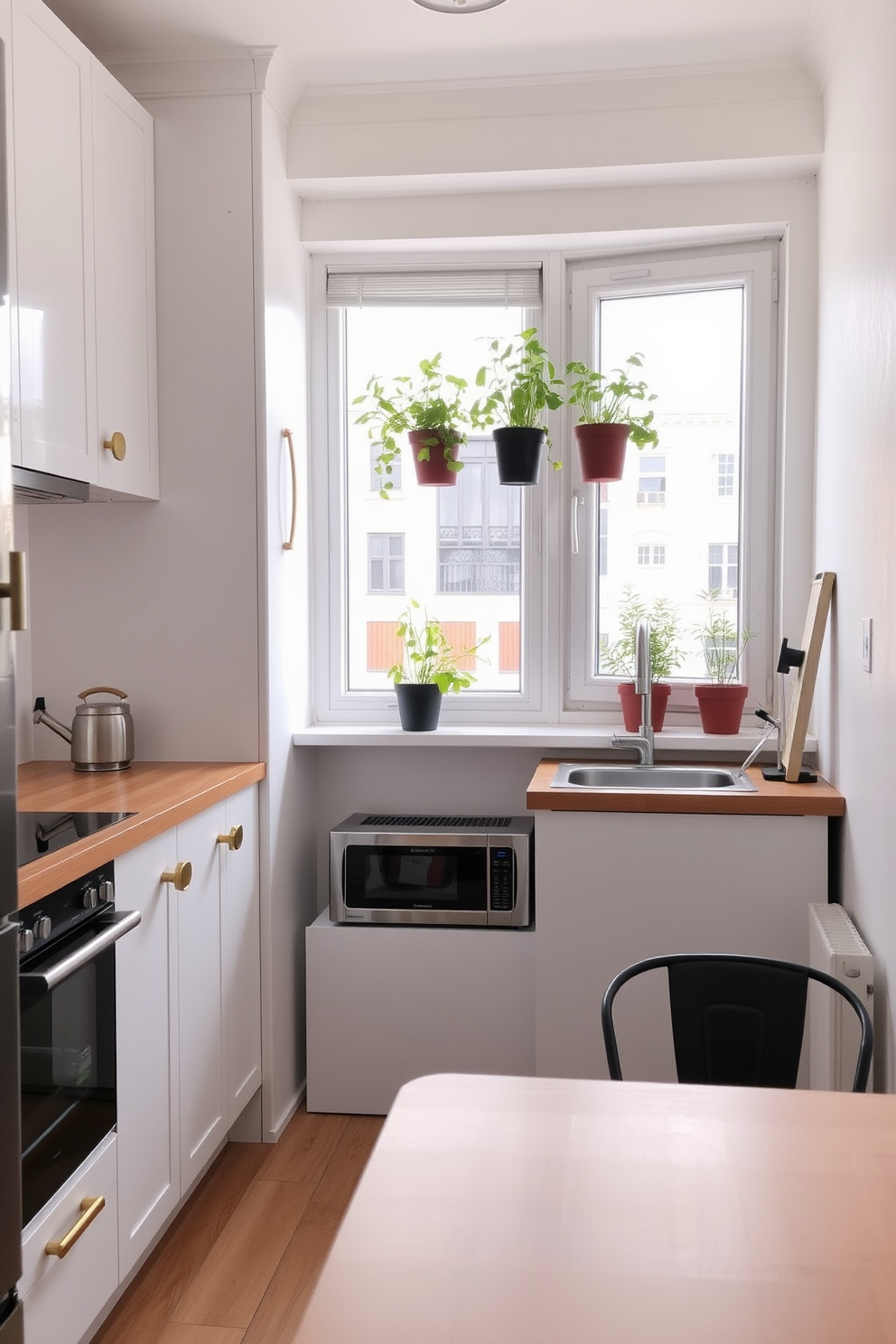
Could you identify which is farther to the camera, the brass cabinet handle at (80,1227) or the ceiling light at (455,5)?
the ceiling light at (455,5)

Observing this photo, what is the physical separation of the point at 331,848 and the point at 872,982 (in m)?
1.43

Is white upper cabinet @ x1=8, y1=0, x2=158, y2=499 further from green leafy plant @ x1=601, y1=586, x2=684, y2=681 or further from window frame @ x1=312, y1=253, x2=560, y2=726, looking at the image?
green leafy plant @ x1=601, y1=586, x2=684, y2=681

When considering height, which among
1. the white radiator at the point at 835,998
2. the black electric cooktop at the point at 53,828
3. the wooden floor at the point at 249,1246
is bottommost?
the wooden floor at the point at 249,1246

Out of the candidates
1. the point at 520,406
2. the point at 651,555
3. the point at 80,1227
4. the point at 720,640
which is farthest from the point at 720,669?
the point at 80,1227

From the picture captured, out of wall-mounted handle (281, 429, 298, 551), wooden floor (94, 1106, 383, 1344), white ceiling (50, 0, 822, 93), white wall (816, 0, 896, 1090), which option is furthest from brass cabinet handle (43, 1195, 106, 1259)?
white ceiling (50, 0, 822, 93)

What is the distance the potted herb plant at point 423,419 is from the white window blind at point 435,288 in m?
0.20

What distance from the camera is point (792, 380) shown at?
9.95 ft

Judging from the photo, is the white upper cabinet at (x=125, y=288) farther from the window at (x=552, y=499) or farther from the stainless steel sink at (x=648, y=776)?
the stainless steel sink at (x=648, y=776)

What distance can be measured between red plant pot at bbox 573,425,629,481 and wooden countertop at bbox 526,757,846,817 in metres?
0.94

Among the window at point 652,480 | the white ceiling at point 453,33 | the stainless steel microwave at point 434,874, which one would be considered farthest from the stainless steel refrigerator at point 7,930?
the window at point 652,480

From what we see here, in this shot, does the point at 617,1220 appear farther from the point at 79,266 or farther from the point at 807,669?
the point at 79,266

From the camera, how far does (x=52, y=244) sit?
2.21m

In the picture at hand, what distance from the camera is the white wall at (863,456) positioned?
203cm

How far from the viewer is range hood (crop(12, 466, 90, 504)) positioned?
7.34 feet
